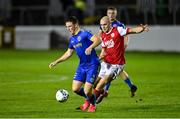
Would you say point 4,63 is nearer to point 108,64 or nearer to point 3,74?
point 3,74

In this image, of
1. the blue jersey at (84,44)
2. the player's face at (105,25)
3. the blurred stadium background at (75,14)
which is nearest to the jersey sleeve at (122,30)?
the player's face at (105,25)

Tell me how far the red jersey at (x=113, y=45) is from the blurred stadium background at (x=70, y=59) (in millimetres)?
1070

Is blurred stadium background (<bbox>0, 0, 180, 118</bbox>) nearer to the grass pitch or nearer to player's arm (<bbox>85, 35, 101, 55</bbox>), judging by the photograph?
the grass pitch

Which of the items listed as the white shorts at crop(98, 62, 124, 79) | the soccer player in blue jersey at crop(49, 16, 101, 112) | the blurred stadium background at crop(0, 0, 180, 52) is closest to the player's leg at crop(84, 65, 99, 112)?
the soccer player in blue jersey at crop(49, 16, 101, 112)

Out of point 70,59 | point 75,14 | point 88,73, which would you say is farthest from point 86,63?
point 75,14

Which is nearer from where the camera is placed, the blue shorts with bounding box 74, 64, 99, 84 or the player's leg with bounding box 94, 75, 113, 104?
the blue shorts with bounding box 74, 64, 99, 84

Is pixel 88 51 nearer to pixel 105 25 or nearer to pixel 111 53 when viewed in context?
pixel 105 25

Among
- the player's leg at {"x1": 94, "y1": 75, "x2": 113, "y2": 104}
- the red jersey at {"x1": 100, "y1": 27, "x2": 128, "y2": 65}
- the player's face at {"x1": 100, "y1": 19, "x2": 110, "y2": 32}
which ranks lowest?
the player's leg at {"x1": 94, "y1": 75, "x2": 113, "y2": 104}

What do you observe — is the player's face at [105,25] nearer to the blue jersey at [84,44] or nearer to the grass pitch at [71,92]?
the blue jersey at [84,44]

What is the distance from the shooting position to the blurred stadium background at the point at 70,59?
15.5m

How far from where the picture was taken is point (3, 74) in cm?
2531

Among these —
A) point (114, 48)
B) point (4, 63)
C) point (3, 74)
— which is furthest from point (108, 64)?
point (4, 63)

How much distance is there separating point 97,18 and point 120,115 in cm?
2594

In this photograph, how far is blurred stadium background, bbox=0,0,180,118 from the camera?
15539mm
